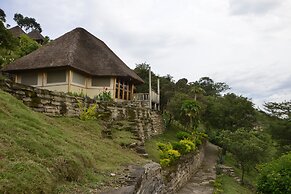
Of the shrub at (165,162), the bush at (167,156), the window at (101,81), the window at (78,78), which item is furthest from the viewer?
the window at (101,81)

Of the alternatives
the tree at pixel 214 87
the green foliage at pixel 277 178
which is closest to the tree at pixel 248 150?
the green foliage at pixel 277 178

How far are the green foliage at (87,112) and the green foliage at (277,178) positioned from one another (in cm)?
814

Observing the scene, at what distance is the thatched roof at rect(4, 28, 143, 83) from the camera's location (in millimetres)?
20703

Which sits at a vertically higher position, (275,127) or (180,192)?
(275,127)

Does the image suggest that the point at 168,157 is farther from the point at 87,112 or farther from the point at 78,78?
the point at 78,78

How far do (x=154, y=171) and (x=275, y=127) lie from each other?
67.3ft

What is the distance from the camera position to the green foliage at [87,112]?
43.3 feet

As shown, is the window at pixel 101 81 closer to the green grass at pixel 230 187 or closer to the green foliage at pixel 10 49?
the green foliage at pixel 10 49

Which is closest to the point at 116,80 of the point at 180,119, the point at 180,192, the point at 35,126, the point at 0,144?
the point at 180,119

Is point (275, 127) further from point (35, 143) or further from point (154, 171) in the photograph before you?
point (35, 143)

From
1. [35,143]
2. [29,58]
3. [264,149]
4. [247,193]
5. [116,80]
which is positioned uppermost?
[29,58]

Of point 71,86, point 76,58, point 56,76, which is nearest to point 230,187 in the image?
point 71,86

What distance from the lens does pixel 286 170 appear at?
1173 cm

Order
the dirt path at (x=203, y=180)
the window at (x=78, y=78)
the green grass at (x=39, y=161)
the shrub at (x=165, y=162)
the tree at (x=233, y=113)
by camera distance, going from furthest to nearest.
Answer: the tree at (x=233, y=113) < the window at (x=78, y=78) < the dirt path at (x=203, y=180) < the shrub at (x=165, y=162) < the green grass at (x=39, y=161)
